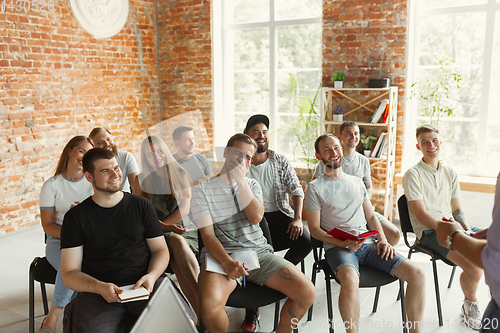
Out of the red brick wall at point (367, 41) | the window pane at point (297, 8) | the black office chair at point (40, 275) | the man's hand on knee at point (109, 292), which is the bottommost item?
the black office chair at point (40, 275)

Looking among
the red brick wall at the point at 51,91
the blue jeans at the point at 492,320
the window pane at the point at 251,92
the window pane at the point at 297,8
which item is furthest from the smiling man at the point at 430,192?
the window pane at the point at 251,92

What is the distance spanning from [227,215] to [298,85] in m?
3.58

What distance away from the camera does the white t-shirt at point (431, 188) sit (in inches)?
110

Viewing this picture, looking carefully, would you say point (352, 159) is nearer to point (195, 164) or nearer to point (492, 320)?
point (195, 164)

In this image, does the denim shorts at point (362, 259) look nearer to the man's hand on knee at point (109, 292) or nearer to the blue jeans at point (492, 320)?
the blue jeans at point (492, 320)

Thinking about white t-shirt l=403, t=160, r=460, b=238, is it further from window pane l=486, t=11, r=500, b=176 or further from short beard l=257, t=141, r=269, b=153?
window pane l=486, t=11, r=500, b=176

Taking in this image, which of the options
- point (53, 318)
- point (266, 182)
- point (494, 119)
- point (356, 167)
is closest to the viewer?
point (53, 318)

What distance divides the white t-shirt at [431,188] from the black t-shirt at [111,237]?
176 centimetres

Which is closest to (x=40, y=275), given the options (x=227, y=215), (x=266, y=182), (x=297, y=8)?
(x=227, y=215)

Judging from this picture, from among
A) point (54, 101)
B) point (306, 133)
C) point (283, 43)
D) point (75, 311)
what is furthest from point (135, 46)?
point (75, 311)

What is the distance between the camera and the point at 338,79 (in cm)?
472

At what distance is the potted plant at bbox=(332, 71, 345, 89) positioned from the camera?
4.68 metres

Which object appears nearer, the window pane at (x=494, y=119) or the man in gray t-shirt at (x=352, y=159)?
the man in gray t-shirt at (x=352, y=159)

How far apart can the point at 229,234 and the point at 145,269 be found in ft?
1.57
